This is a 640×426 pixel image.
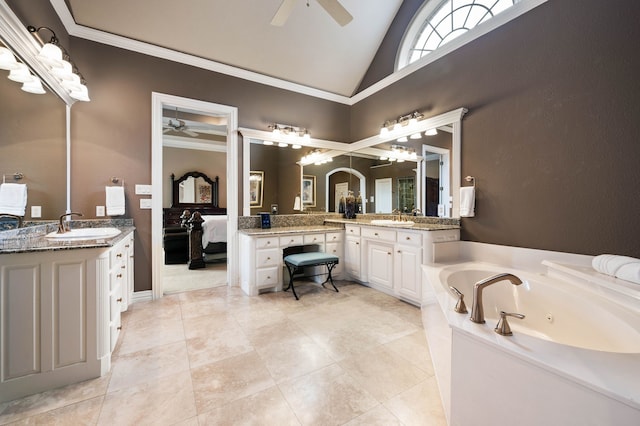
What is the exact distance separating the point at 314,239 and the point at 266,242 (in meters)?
0.70

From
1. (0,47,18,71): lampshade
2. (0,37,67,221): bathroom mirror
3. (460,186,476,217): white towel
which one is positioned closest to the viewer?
(0,47,18,71): lampshade

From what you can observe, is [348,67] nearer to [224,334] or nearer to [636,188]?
[636,188]

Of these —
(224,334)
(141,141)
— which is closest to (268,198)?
(141,141)

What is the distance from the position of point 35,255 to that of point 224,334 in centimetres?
140

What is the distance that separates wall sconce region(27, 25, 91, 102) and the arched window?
3777mm

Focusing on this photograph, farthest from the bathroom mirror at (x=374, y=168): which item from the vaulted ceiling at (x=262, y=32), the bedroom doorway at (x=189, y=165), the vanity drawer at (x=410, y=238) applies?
the vaulted ceiling at (x=262, y=32)

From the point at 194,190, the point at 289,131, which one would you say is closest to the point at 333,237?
the point at 289,131

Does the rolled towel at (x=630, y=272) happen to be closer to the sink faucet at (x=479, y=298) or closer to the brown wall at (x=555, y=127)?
the brown wall at (x=555, y=127)

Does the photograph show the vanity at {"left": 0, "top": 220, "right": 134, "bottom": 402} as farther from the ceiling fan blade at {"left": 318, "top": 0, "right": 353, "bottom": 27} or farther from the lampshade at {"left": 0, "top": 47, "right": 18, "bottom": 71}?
the ceiling fan blade at {"left": 318, "top": 0, "right": 353, "bottom": 27}

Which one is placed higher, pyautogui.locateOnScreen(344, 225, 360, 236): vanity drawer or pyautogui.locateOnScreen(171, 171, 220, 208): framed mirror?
pyautogui.locateOnScreen(171, 171, 220, 208): framed mirror

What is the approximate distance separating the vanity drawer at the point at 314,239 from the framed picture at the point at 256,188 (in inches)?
34.7

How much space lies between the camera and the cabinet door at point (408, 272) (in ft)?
9.20

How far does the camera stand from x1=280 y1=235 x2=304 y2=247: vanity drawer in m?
3.41

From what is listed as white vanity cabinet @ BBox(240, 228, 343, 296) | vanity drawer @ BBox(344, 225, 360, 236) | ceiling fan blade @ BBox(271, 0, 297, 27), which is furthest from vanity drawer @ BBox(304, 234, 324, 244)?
ceiling fan blade @ BBox(271, 0, 297, 27)
